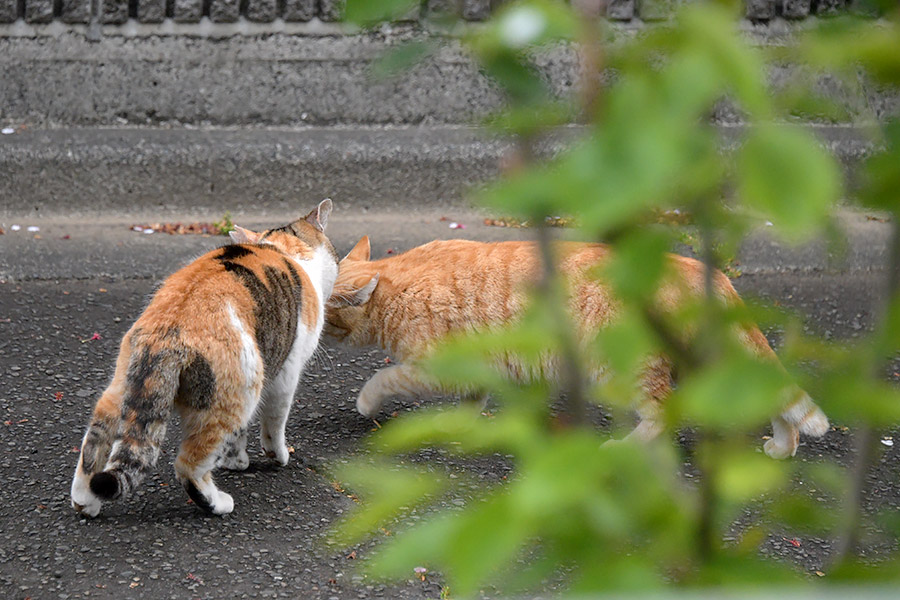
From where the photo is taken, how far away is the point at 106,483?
257cm

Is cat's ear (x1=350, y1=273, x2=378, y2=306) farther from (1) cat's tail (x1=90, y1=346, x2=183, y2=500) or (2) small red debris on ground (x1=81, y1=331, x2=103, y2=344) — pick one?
(2) small red debris on ground (x1=81, y1=331, x2=103, y2=344)

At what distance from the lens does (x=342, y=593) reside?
2.59m

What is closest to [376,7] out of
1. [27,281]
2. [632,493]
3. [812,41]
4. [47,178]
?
[812,41]

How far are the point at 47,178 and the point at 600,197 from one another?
5640mm

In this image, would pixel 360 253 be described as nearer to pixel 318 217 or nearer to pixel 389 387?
pixel 318 217

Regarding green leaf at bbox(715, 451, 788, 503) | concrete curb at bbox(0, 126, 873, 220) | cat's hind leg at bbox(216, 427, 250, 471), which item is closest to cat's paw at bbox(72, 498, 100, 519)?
cat's hind leg at bbox(216, 427, 250, 471)

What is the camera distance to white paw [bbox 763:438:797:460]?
10.9 feet

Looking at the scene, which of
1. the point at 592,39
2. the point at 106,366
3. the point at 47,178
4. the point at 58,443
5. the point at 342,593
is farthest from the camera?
the point at 47,178

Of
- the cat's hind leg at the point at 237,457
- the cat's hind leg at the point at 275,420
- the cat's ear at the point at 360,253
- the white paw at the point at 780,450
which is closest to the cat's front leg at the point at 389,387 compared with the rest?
the cat's hind leg at the point at 275,420

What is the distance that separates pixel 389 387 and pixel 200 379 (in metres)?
0.96

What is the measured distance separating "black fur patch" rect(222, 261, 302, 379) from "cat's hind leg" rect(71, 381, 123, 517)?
1.47 ft

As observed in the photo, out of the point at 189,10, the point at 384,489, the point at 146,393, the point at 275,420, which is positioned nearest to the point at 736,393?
the point at 384,489

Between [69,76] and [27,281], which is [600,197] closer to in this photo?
[27,281]

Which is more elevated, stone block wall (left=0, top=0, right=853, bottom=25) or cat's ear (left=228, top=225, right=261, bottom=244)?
stone block wall (left=0, top=0, right=853, bottom=25)
